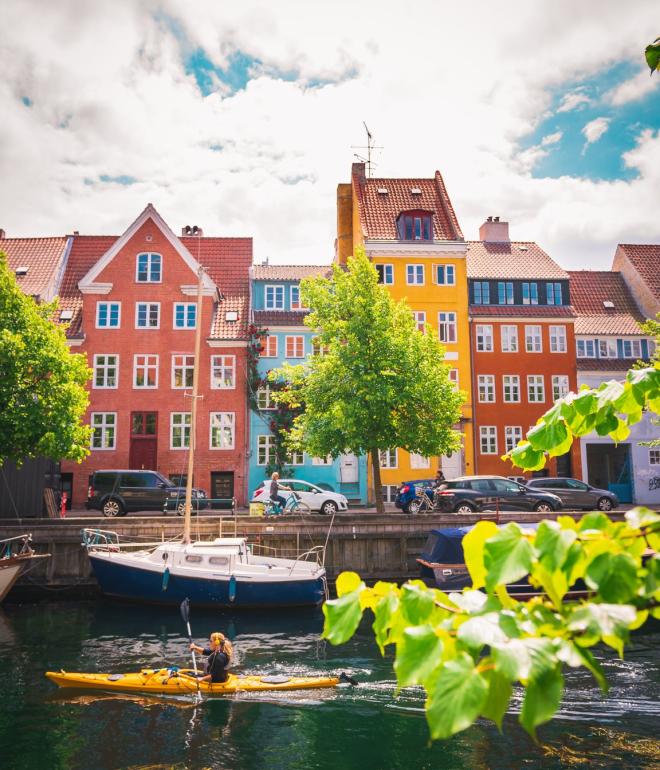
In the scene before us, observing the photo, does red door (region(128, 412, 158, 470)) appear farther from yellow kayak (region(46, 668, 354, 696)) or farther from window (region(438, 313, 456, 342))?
yellow kayak (region(46, 668, 354, 696))

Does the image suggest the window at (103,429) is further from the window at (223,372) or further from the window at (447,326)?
the window at (447,326)

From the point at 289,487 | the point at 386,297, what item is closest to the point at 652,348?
the point at 386,297

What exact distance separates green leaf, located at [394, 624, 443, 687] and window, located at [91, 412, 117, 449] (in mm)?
39480

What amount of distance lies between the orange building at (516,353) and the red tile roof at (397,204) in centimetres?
346

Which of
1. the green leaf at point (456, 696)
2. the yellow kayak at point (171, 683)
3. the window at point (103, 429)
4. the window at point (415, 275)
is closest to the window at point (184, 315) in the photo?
the window at point (103, 429)

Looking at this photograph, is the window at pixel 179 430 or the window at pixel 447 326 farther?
the window at pixel 447 326

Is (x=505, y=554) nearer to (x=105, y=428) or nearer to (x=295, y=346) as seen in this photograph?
(x=105, y=428)

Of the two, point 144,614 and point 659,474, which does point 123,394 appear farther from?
point 659,474

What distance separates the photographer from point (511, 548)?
79.7 inches

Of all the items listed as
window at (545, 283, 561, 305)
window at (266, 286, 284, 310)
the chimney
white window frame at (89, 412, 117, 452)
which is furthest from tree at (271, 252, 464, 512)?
the chimney

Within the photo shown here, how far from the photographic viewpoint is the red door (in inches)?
1548

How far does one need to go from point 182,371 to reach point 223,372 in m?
2.49

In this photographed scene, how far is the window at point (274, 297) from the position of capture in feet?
141

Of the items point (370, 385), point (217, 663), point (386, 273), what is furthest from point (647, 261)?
point (217, 663)
